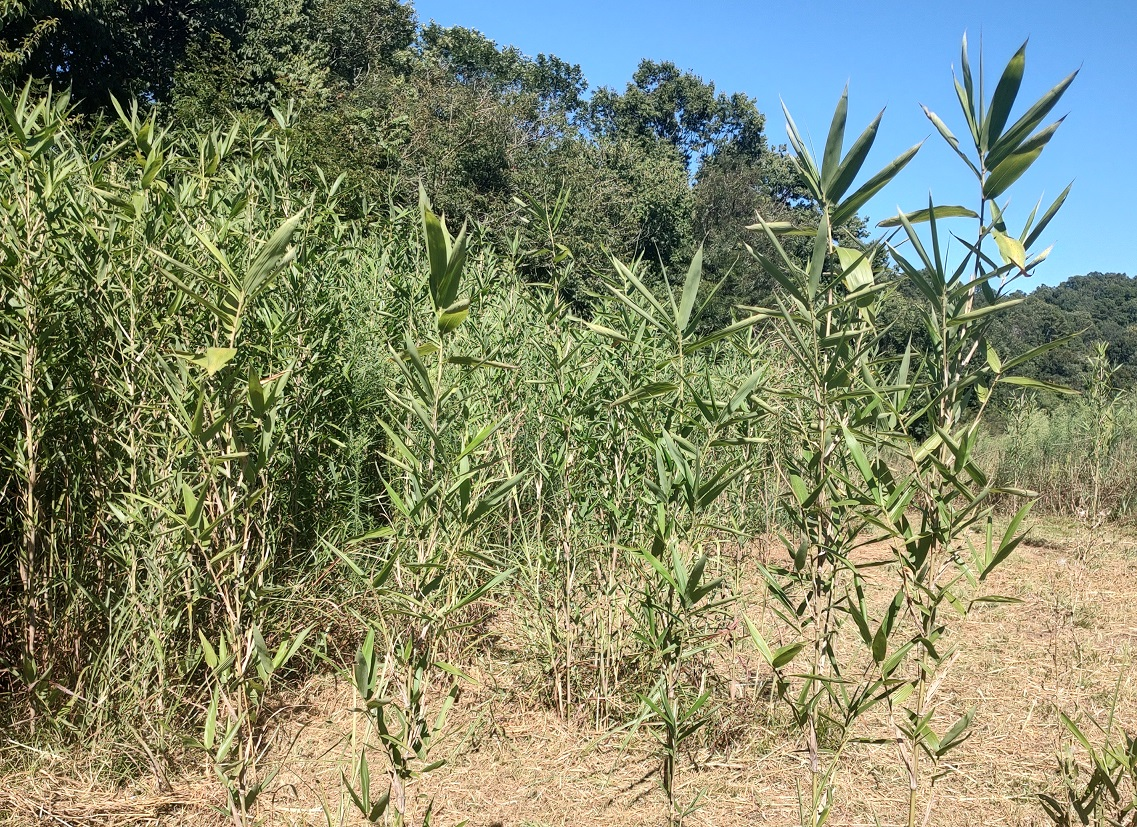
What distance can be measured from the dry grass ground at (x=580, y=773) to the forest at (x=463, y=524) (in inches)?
0.7

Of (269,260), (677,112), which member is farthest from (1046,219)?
(677,112)

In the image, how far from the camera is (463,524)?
1.80 m

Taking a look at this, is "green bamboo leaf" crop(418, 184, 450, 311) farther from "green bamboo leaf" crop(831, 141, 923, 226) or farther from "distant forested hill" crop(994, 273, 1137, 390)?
"distant forested hill" crop(994, 273, 1137, 390)

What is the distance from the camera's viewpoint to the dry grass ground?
94.8 inches

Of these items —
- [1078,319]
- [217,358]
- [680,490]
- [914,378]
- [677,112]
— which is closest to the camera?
[217,358]

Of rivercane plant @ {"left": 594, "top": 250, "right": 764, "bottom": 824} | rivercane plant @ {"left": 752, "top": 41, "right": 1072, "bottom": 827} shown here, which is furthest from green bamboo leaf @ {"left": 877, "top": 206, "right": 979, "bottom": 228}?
→ rivercane plant @ {"left": 594, "top": 250, "right": 764, "bottom": 824}

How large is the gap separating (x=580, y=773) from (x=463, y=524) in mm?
1413

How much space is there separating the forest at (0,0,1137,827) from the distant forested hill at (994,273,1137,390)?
1653 centimetres

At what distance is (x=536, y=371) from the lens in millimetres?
3766

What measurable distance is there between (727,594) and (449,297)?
3393 mm

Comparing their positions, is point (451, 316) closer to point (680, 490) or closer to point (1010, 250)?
point (680, 490)

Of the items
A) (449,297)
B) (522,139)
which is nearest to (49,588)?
(449,297)

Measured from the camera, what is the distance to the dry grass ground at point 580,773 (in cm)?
241

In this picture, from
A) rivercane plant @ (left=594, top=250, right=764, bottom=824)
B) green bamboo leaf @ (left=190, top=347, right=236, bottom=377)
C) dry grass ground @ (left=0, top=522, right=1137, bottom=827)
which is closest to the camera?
green bamboo leaf @ (left=190, top=347, right=236, bottom=377)
